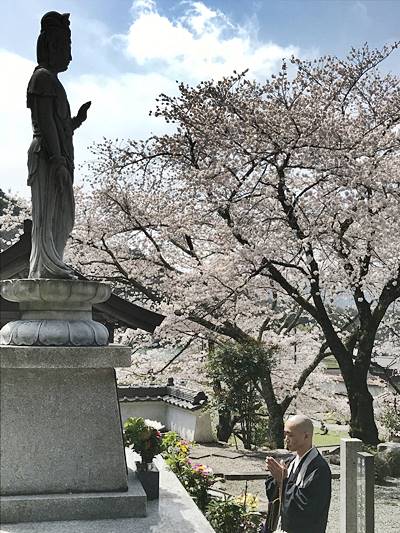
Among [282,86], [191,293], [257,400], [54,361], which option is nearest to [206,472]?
[54,361]

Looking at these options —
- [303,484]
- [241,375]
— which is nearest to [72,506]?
[303,484]

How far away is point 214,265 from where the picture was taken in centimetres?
1347

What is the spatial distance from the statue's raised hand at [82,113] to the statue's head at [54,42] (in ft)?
1.36

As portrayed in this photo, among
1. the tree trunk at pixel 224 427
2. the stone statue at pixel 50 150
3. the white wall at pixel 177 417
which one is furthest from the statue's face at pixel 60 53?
the tree trunk at pixel 224 427

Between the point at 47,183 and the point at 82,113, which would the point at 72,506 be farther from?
the point at 82,113

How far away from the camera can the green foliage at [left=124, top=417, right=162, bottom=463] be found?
17.0 feet

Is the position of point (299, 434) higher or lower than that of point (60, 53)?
lower

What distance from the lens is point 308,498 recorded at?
3.79 meters

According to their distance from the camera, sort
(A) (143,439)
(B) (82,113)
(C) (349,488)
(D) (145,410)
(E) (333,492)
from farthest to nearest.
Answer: (D) (145,410), (E) (333,492), (C) (349,488), (B) (82,113), (A) (143,439)

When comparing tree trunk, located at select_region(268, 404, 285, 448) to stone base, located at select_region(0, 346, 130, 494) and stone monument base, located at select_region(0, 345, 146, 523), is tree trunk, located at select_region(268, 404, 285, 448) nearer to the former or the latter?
stone monument base, located at select_region(0, 345, 146, 523)

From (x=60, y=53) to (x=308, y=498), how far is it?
426cm

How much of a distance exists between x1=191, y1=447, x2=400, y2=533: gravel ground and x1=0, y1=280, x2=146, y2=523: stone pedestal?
4.72 metres

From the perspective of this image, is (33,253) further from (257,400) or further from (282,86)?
(257,400)

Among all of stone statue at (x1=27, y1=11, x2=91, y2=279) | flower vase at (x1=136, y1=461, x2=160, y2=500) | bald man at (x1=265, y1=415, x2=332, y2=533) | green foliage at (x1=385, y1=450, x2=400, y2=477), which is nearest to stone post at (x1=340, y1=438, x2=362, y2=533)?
flower vase at (x1=136, y1=461, x2=160, y2=500)
